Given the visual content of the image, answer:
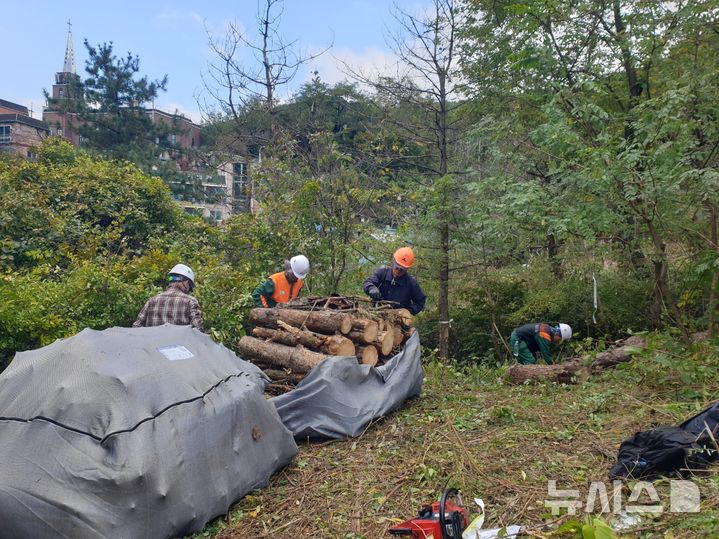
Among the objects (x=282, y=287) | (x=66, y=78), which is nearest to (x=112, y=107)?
(x=66, y=78)

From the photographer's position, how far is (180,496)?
352 cm

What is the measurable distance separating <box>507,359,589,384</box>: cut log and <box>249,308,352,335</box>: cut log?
2301 mm

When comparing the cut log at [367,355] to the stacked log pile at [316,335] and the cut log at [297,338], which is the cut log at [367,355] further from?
the cut log at [297,338]

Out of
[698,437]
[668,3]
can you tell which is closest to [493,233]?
[668,3]

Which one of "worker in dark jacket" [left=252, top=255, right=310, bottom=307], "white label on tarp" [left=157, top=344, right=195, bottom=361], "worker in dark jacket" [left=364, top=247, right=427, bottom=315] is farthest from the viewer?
"worker in dark jacket" [left=364, top=247, right=427, bottom=315]

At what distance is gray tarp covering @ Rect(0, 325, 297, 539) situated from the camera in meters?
3.15

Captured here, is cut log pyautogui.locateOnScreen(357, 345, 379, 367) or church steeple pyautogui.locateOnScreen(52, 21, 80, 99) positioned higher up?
church steeple pyautogui.locateOnScreen(52, 21, 80, 99)

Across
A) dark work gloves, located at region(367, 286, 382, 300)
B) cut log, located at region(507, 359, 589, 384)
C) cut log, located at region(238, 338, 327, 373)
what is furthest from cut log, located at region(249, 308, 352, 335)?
cut log, located at region(507, 359, 589, 384)

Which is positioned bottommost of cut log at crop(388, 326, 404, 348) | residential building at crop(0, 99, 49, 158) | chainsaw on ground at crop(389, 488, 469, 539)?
chainsaw on ground at crop(389, 488, 469, 539)

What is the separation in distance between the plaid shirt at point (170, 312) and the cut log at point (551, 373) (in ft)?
11.6

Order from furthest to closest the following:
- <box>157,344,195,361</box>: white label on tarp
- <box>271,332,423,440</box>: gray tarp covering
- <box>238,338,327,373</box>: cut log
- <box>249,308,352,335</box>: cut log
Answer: <box>249,308,352,335</box>: cut log, <box>238,338,327,373</box>: cut log, <box>271,332,423,440</box>: gray tarp covering, <box>157,344,195,361</box>: white label on tarp

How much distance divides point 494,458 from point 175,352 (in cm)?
231

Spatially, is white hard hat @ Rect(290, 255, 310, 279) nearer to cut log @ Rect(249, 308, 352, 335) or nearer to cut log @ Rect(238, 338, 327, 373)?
cut log @ Rect(249, 308, 352, 335)

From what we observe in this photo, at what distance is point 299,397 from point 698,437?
2849 millimetres
